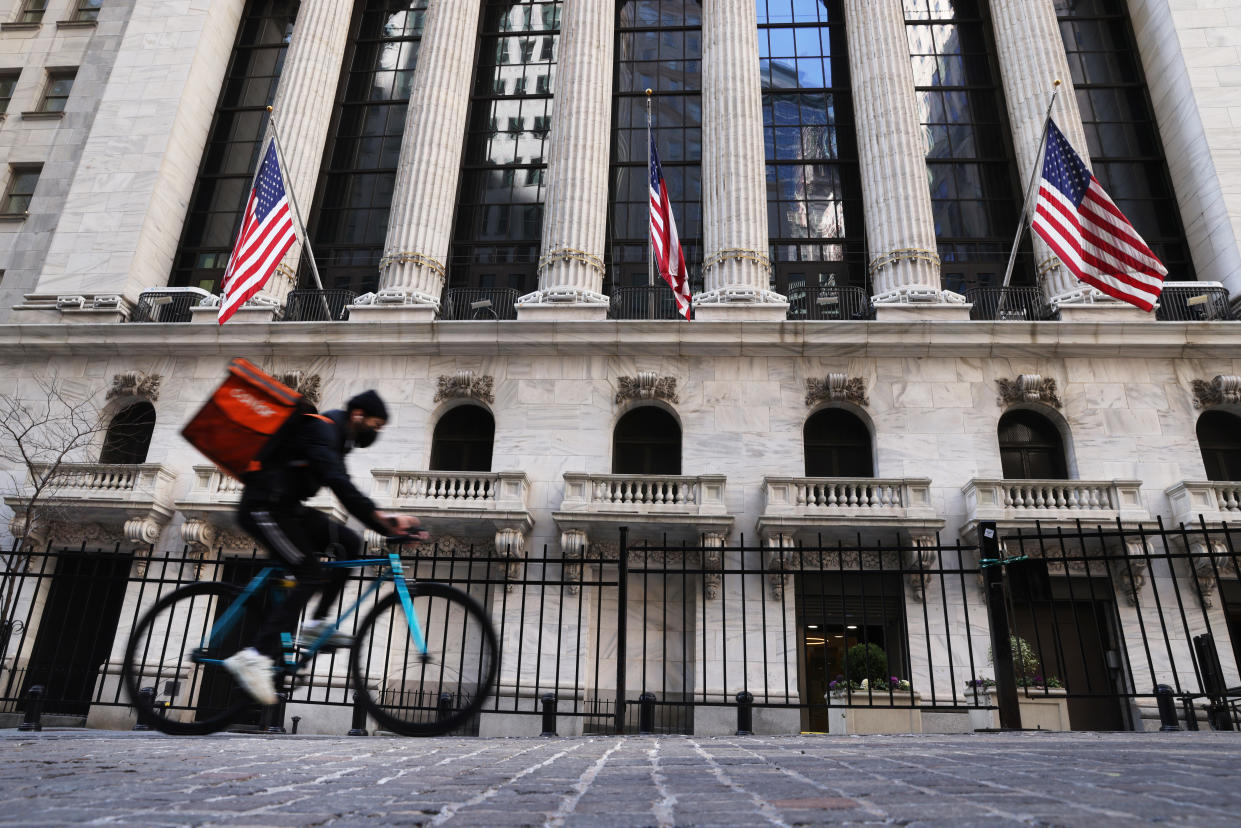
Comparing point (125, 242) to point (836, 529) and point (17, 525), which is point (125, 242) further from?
point (836, 529)

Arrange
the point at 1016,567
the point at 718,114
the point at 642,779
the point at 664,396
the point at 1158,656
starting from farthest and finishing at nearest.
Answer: the point at 718,114 → the point at 664,396 → the point at 1158,656 → the point at 1016,567 → the point at 642,779

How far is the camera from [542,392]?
2183 centimetres

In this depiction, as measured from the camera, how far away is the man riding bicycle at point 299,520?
4844mm

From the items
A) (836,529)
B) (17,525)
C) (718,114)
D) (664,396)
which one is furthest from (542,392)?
(17,525)

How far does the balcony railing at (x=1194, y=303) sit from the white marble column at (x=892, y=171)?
587 centimetres

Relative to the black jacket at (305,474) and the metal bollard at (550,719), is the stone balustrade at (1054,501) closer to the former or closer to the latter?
the metal bollard at (550,719)

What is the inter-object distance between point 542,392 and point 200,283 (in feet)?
43.8

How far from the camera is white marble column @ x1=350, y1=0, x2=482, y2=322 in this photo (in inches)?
906

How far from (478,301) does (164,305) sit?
31.8 ft

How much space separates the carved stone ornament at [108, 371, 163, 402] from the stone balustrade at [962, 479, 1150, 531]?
2223 centimetres

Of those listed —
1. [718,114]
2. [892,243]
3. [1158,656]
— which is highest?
[718,114]

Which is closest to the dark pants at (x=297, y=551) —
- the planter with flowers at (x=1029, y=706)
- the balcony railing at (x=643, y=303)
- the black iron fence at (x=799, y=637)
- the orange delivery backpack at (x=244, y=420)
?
the orange delivery backpack at (x=244, y=420)

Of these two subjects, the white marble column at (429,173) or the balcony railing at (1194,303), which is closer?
the balcony railing at (1194,303)

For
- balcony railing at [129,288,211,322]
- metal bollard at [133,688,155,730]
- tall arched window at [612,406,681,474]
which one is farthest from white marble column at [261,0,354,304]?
metal bollard at [133,688,155,730]
